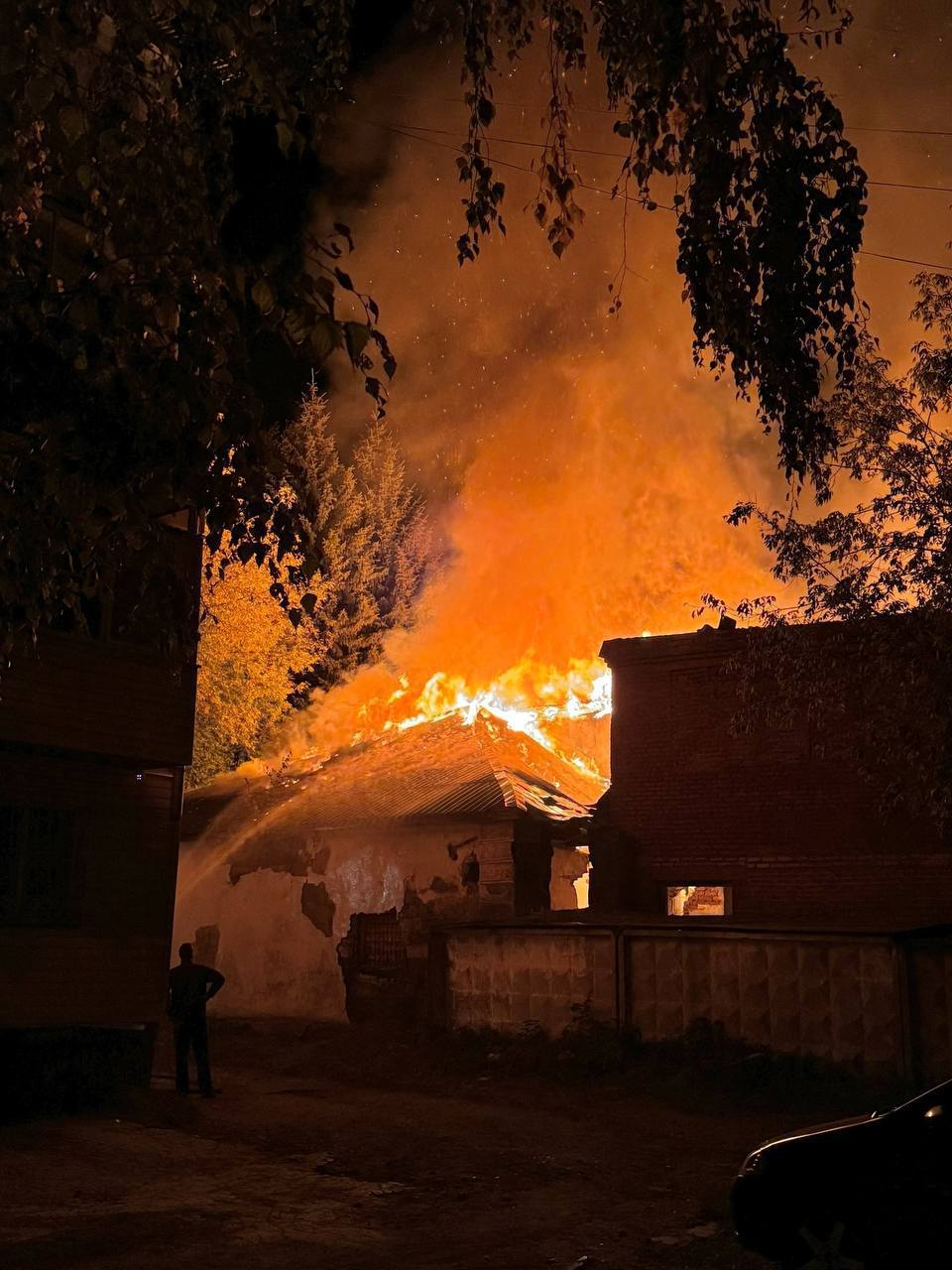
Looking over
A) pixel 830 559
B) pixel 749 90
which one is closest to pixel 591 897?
pixel 830 559

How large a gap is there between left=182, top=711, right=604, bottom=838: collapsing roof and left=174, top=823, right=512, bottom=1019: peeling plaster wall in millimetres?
463

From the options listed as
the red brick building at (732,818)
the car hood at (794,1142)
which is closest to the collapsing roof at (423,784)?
the red brick building at (732,818)

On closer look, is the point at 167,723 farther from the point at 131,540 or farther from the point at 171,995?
the point at 131,540

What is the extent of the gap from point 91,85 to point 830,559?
11820 mm

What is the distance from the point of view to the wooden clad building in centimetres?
1312

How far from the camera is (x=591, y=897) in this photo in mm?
21016

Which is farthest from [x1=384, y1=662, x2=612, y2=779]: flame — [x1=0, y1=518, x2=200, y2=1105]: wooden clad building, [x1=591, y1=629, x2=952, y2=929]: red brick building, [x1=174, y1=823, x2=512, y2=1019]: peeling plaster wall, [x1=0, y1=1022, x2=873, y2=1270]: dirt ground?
[x1=0, y1=518, x2=200, y2=1105]: wooden clad building

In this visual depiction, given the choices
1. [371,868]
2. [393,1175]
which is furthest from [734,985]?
[371,868]

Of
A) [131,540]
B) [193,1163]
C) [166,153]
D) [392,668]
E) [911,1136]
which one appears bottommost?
[193,1163]

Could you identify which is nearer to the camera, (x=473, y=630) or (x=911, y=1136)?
(x=911, y=1136)

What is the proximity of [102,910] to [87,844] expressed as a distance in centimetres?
77

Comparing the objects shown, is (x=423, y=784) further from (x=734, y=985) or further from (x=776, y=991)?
(x=776, y=991)

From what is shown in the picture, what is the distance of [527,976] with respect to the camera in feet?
55.9

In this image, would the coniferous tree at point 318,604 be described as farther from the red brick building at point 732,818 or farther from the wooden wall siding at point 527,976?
the wooden wall siding at point 527,976
